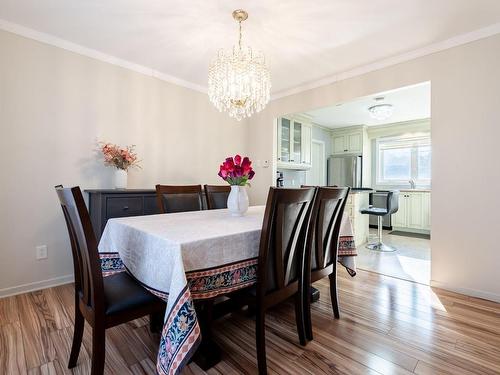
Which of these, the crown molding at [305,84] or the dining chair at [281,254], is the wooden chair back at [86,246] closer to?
the dining chair at [281,254]

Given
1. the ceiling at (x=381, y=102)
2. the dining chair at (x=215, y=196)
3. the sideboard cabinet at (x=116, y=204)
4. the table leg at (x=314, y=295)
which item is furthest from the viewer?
the ceiling at (x=381, y=102)

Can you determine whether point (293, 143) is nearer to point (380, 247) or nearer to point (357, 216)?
point (357, 216)

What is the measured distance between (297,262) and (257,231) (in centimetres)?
37

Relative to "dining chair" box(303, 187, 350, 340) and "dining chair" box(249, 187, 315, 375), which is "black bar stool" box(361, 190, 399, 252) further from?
"dining chair" box(249, 187, 315, 375)

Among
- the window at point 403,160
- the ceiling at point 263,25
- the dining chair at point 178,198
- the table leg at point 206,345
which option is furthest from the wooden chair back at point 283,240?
the window at point 403,160

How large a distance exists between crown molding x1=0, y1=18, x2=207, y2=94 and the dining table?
210 cm

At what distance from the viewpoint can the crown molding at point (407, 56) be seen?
7.40ft

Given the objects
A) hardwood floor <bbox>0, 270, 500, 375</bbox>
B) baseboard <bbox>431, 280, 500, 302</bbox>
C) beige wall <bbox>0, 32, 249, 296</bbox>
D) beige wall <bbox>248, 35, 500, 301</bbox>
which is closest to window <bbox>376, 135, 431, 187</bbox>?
beige wall <bbox>248, 35, 500, 301</bbox>

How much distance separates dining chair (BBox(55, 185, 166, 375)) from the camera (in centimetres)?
106

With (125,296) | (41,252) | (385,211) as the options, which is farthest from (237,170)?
(385,211)

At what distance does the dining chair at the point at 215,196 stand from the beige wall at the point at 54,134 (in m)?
0.96

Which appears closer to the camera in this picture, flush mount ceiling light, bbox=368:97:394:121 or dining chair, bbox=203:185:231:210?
dining chair, bbox=203:185:231:210

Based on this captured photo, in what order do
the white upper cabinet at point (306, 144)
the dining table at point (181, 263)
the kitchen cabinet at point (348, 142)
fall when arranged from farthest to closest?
the kitchen cabinet at point (348, 142) < the white upper cabinet at point (306, 144) < the dining table at point (181, 263)

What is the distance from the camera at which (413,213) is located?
5.18 meters
